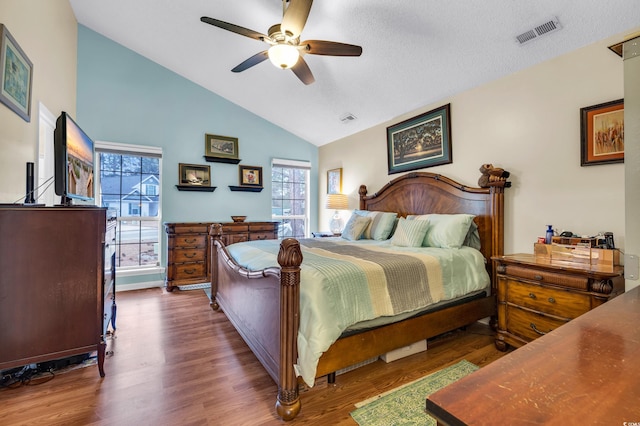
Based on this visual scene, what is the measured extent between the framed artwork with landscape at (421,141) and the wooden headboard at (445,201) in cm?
19

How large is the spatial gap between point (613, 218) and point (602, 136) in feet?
2.07

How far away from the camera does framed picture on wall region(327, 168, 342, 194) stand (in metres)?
Answer: 5.13

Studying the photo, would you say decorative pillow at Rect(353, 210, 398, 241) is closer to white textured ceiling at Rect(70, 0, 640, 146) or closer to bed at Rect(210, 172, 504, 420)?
bed at Rect(210, 172, 504, 420)

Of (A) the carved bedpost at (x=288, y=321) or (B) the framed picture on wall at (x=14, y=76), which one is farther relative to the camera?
(B) the framed picture on wall at (x=14, y=76)

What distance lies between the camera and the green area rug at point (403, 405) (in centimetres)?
154

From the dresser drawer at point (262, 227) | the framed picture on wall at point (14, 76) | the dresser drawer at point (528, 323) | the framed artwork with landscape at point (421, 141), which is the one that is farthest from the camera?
the dresser drawer at point (262, 227)

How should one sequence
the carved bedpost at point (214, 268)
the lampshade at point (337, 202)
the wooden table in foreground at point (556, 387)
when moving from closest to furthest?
the wooden table in foreground at point (556, 387) < the carved bedpost at point (214, 268) < the lampshade at point (337, 202)

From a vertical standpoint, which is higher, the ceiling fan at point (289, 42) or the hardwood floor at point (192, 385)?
the ceiling fan at point (289, 42)

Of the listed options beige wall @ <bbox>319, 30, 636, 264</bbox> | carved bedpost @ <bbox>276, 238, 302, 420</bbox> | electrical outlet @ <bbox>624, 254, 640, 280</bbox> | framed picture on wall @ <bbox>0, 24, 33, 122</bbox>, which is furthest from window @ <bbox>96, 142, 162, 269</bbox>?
electrical outlet @ <bbox>624, 254, 640, 280</bbox>

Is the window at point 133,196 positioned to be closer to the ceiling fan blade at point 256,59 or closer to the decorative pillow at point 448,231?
the ceiling fan blade at point 256,59

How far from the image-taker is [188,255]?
4234mm

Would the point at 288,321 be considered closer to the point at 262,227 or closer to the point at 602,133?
the point at 602,133

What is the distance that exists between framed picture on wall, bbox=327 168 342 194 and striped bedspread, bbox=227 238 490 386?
8.59 feet

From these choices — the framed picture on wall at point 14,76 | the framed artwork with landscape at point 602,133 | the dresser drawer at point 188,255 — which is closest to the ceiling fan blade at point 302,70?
the framed picture on wall at point 14,76
